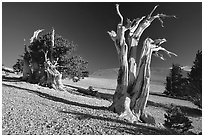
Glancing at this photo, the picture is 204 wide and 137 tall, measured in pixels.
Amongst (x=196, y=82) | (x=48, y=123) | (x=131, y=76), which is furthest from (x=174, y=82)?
(x=48, y=123)

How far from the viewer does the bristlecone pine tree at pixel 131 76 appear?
11.3 meters

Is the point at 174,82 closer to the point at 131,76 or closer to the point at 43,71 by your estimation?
the point at 43,71

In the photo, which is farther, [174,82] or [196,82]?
[174,82]

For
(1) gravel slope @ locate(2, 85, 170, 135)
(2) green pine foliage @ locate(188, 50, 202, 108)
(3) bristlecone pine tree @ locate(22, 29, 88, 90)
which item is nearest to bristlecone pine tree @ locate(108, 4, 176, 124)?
(1) gravel slope @ locate(2, 85, 170, 135)

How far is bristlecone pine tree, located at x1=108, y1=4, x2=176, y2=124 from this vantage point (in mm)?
11336

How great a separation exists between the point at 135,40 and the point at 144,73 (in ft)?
7.49

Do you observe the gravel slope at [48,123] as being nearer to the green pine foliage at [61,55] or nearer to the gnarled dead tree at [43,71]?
the gnarled dead tree at [43,71]

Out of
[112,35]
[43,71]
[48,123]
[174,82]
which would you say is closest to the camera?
[48,123]

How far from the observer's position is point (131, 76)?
11992 millimetres

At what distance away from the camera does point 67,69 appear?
86.6ft

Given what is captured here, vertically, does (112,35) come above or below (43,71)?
above

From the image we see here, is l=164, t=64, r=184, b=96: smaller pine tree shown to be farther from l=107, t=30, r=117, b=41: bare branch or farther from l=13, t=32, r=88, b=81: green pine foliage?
l=107, t=30, r=117, b=41: bare branch

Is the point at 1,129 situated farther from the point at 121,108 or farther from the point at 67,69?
the point at 67,69

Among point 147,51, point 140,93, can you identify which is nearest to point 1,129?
point 140,93
